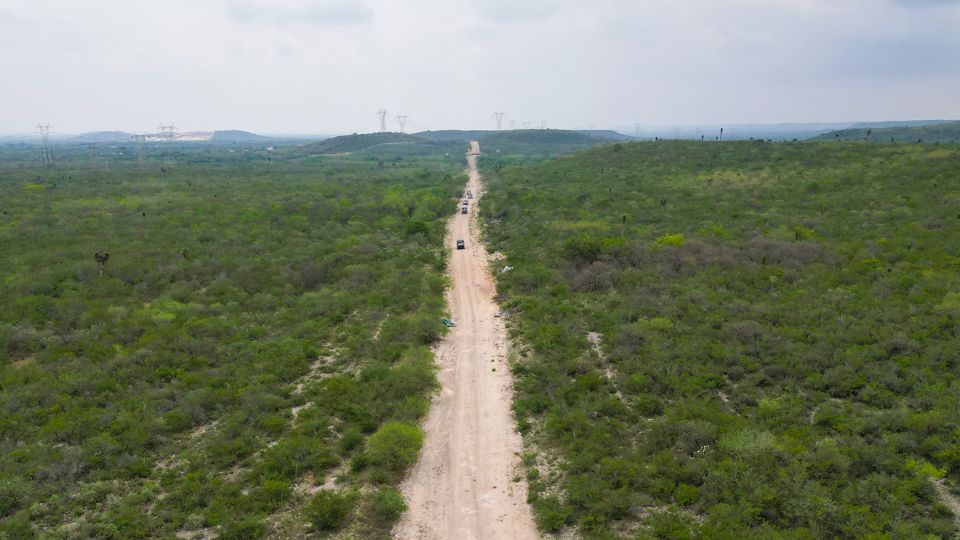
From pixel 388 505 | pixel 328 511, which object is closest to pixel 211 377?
pixel 328 511

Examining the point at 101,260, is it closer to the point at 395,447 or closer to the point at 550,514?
the point at 395,447

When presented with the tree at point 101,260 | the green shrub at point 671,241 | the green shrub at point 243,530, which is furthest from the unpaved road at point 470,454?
the tree at point 101,260

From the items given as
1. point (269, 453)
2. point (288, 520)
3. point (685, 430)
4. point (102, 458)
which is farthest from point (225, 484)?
point (685, 430)

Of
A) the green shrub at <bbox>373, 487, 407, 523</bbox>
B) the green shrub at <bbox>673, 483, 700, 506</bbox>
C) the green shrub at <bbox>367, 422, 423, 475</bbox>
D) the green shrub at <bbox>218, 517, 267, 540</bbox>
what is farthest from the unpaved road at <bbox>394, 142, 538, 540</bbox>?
the green shrub at <bbox>673, 483, 700, 506</bbox>

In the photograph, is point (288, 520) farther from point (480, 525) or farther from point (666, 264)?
point (666, 264)

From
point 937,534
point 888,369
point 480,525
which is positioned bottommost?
point 480,525

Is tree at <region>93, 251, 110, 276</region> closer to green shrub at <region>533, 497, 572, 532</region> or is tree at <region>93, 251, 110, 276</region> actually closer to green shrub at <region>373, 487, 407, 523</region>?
green shrub at <region>373, 487, 407, 523</region>
